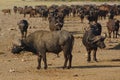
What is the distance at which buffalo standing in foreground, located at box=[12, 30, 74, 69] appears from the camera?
1453 cm

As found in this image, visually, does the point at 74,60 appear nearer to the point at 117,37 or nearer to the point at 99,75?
the point at 99,75

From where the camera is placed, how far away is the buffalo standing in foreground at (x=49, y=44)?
47.7 feet

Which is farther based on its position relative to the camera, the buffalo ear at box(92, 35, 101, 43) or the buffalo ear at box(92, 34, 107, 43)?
the buffalo ear at box(92, 35, 101, 43)

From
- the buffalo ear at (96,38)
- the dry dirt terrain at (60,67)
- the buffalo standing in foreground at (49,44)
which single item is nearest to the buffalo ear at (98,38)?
the buffalo ear at (96,38)

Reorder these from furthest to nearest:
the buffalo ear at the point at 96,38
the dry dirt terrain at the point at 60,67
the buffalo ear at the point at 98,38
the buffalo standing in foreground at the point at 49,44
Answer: the buffalo ear at the point at 96,38 → the buffalo ear at the point at 98,38 → the buffalo standing in foreground at the point at 49,44 → the dry dirt terrain at the point at 60,67

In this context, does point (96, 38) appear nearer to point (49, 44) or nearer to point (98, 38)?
point (98, 38)

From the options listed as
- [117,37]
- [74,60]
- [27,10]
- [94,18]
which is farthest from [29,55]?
[27,10]

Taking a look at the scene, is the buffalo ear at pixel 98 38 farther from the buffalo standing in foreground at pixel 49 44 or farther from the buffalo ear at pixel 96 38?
the buffalo standing in foreground at pixel 49 44

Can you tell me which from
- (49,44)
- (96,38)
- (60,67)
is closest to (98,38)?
(96,38)

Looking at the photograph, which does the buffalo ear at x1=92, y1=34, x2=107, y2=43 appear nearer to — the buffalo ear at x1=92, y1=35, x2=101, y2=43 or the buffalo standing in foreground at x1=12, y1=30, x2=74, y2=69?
the buffalo ear at x1=92, y1=35, x2=101, y2=43

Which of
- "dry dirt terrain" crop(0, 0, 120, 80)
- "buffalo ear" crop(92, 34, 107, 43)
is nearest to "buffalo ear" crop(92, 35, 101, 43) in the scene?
"buffalo ear" crop(92, 34, 107, 43)

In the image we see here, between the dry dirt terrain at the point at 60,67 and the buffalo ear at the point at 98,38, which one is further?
the buffalo ear at the point at 98,38

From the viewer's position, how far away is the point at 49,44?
48.2 ft

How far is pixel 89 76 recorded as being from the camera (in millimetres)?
13297
